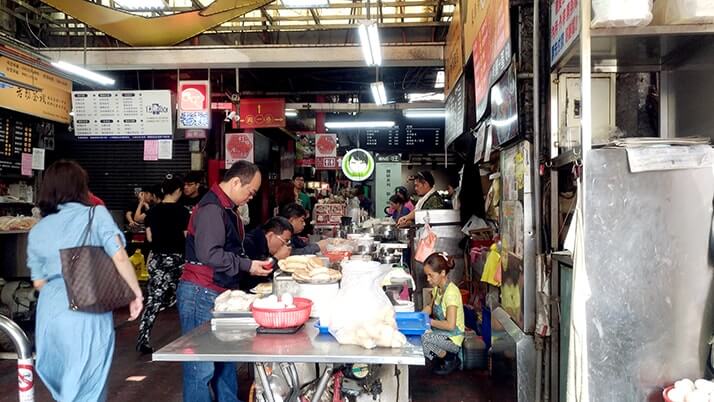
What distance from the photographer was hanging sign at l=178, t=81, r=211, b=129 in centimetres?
891

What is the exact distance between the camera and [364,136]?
15.4 metres

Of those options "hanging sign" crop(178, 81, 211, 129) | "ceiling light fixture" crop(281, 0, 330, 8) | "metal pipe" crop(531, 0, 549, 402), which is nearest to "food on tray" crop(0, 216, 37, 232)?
"hanging sign" crop(178, 81, 211, 129)

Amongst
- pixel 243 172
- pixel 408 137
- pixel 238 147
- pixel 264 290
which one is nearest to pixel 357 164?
pixel 408 137

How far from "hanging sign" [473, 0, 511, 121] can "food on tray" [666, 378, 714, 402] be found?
2.27 metres

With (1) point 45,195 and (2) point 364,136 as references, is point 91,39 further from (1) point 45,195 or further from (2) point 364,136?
(2) point 364,136

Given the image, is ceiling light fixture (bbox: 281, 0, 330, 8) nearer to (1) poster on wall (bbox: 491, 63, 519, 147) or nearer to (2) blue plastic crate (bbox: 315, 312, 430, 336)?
(1) poster on wall (bbox: 491, 63, 519, 147)

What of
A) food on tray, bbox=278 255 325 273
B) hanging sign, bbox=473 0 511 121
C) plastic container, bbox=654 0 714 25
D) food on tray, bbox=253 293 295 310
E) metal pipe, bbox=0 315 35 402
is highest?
hanging sign, bbox=473 0 511 121

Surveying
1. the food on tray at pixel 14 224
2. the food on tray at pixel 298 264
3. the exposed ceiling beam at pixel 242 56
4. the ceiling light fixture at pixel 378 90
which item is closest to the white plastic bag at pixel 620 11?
the food on tray at pixel 298 264

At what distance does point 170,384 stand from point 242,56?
4921 mm

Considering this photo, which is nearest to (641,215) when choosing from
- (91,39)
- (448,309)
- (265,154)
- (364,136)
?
(448,309)

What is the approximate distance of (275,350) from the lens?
2.37 metres

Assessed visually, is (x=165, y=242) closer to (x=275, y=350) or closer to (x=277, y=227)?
(x=277, y=227)

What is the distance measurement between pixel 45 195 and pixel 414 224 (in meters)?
5.21

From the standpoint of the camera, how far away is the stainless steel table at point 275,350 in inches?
89.4
